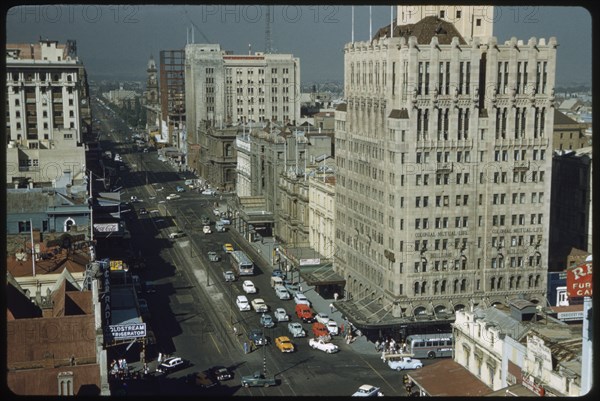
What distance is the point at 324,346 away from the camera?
3014 cm

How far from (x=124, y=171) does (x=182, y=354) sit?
2185 inches

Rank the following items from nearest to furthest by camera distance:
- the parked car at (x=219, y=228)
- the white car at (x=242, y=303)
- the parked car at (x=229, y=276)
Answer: the white car at (x=242, y=303) → the parked car at (x=229, y=276) → the parked car at (x=219, y=228)

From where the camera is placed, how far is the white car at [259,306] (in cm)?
3525

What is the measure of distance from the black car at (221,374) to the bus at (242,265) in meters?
14.2

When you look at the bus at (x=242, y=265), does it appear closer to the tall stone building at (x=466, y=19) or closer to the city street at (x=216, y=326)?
the city street at (x=216, y=326)

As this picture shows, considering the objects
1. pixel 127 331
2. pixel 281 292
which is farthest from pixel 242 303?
pixel 127 331

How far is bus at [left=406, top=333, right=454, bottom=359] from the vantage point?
29188 mm

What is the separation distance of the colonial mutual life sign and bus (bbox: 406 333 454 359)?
9478mm

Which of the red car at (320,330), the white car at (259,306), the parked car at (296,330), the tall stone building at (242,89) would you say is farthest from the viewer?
the tall stone building at (242,89)

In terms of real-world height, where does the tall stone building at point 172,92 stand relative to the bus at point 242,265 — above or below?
Result: above

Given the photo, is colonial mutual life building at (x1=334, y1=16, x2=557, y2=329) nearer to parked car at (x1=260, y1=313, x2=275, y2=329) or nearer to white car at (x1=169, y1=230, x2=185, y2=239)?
parked car at (x1=260, y1=313, x2=275, y2=329)

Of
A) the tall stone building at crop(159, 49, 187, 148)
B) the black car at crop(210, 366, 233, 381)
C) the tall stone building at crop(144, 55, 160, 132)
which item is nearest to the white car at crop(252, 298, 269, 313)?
the black car at crop(210, 366, 233, 381)

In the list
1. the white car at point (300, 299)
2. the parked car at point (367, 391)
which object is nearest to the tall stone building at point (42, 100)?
the white car at point (300, 299)

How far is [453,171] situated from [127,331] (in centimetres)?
1365
